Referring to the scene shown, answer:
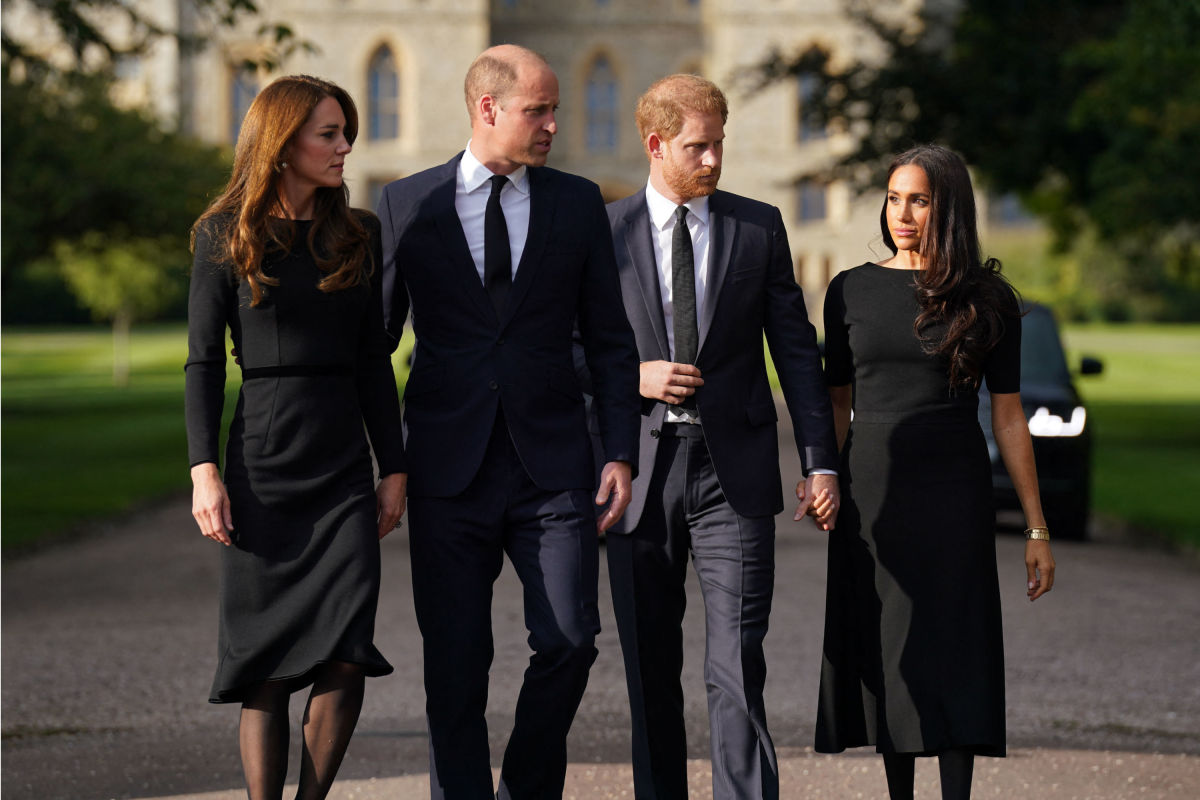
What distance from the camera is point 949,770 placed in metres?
4.30

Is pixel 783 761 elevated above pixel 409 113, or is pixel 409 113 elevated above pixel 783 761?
pixel 409 113

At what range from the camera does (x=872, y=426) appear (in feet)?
14.6

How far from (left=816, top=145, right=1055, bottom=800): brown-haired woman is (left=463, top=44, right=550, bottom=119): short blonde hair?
3.68 ft

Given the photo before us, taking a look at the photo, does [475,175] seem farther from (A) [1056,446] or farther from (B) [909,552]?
(A) [1056,446]

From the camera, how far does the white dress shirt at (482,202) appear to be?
4.24 m

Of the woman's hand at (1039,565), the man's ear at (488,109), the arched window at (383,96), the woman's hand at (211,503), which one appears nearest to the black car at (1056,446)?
the woman's hand at (1039,565)

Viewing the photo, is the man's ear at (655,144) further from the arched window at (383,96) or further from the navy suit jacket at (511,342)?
the arched window at (383,96)

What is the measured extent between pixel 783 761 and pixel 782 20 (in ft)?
189

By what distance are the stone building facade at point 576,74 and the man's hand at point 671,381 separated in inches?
2124

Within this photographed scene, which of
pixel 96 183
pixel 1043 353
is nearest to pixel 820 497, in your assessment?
pixel 1043 353

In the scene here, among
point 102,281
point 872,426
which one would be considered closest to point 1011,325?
point 872,426

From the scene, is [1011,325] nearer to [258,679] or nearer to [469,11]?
[258,679]

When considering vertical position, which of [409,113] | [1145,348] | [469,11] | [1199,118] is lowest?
[1145,348]

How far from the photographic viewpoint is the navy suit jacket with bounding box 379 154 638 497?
4145 millimetres
